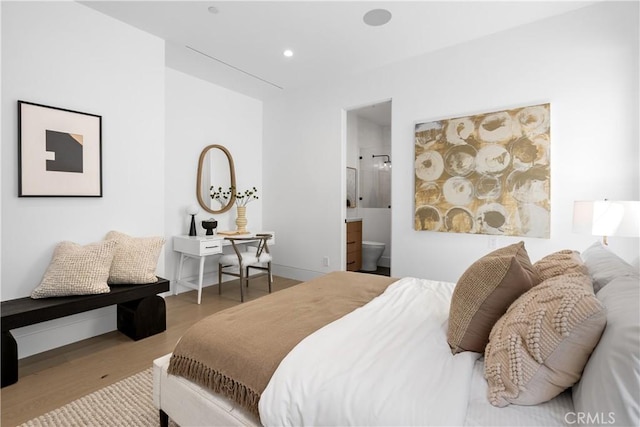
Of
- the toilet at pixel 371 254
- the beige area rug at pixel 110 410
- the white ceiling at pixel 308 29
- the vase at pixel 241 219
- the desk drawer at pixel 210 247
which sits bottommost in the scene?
the beige area rug at pixel 110 410

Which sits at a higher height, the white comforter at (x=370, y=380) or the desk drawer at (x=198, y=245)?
the desk drawer at (x=198, y=245)

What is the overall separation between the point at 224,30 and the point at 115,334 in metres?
2.94

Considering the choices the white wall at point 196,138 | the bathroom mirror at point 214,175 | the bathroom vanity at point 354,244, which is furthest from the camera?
the bathroom vanity at point 354,244

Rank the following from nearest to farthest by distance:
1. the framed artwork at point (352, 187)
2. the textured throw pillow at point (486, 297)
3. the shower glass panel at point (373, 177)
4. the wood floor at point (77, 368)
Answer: the textured throw pillow at point (486, 297) < the wood floor at point (77, 368) < the framed artwork at point (352, 187) < the shower glass panel at point (373, 177)

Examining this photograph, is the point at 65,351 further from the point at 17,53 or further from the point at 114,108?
the point at 17,53

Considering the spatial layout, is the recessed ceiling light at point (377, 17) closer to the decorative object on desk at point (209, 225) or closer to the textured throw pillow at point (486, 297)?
the textured throw pillow at point (486, 297)

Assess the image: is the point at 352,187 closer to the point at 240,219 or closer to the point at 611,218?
the point at 240,219

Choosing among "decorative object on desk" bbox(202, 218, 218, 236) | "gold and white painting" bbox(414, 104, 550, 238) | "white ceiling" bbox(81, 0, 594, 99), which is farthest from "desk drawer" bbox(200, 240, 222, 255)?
"gold and white painting" bbox(414, 104, 550, 238)

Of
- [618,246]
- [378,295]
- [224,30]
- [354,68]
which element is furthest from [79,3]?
[618,246]

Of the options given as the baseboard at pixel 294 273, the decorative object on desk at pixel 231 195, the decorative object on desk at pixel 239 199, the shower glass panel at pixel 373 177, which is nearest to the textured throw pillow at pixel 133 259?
the decorative object on desk at pixel 239 199

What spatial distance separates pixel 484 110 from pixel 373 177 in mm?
2944

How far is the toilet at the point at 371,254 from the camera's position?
509 cm

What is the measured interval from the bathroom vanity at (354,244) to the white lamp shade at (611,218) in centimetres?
292

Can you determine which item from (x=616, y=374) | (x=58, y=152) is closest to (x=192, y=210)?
(x=58, y=152)
